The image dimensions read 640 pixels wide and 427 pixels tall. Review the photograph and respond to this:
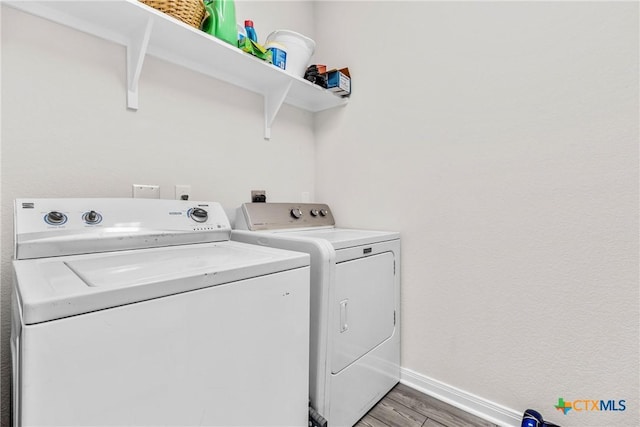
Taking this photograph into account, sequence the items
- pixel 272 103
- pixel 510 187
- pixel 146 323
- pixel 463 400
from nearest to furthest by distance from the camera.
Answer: pixel 146 323
pixel 510 187
pixel 463 400
pixel 272 103

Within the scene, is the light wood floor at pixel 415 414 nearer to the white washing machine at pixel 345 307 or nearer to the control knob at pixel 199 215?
the white washing machine at pixel 345 307

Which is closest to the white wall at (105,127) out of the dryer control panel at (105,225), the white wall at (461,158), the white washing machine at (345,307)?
the white wall at (461,158)

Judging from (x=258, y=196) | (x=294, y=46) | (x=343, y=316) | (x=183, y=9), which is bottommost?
(x=343, y=316)

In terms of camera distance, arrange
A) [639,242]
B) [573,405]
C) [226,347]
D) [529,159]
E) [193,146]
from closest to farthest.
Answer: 1. [226,347]
2. [639,242]
3. [573,405]
4. [529,159]
5. [193,146]

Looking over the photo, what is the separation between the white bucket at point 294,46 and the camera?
175 centimetres

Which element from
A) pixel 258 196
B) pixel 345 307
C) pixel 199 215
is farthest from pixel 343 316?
pixel 258 196

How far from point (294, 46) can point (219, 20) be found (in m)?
0.50

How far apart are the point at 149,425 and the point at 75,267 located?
1.55 feet

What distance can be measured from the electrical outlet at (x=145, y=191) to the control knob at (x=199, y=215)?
23 cm

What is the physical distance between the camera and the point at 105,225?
108 centimetres

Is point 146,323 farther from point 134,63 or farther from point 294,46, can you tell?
point 294,46

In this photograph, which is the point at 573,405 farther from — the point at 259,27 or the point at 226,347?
the point at 259,27

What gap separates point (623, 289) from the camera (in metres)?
1.14

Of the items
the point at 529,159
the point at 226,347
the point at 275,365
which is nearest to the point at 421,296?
the point at 529,159
